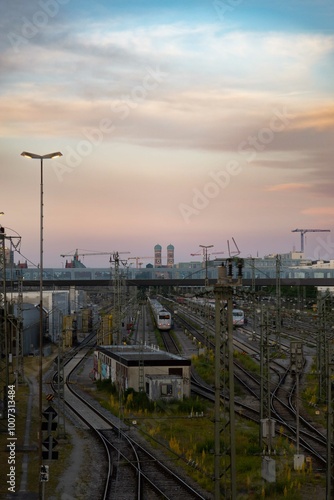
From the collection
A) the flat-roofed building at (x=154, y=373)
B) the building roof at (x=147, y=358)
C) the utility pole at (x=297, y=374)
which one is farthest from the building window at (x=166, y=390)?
the utility pole at (x=297, y=374)

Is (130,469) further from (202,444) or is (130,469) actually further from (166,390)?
(166,390)

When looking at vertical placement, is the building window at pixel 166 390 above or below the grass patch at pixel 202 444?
above

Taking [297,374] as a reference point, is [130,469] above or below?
below

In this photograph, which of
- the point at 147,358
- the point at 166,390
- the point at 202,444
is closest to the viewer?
the point at 202,444

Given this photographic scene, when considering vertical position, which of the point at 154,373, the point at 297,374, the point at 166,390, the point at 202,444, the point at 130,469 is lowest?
the point at 130,469

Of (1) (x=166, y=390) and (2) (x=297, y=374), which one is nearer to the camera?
(2) (x=297, y=374)

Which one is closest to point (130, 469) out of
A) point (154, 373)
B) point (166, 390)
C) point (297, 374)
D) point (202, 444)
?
point (202, 444)

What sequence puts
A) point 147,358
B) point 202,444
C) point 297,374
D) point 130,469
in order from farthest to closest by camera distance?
1. point 147,358
2. point 202,444
3. point 297,374
4. point 130,469

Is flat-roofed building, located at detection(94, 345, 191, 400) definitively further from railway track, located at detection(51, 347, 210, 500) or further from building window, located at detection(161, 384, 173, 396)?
railway track, located at detection(51, 347, 210, 500)

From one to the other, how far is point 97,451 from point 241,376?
67.8 ft

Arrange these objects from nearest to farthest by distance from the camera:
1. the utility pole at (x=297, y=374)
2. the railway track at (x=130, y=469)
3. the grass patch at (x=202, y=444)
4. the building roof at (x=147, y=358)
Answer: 1. the railway track at (x=130, y=469)
2. the grass patch at (x=202, y=444)
3. the utility pole at (x=297, y=374)
4. the building roof at (x=147, y=358)

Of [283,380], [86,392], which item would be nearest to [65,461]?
[86,392]

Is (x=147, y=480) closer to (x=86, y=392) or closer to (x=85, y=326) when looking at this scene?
(x=86, y=392)

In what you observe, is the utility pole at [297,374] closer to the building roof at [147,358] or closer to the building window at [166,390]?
the building window at [166,390]
